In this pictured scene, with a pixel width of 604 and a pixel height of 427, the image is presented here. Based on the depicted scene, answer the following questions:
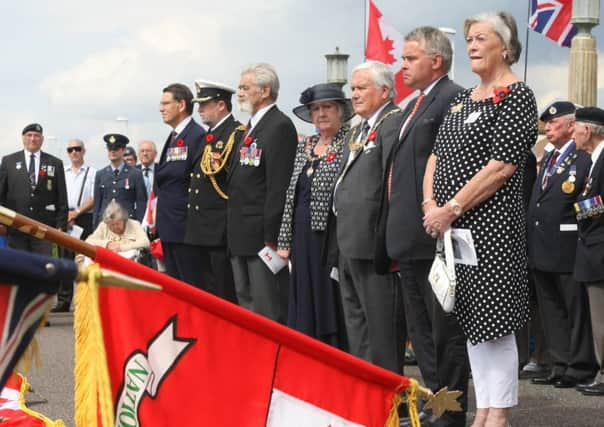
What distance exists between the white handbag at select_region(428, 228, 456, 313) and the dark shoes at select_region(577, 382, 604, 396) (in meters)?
2.64

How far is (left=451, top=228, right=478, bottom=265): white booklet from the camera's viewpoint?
5129 mm

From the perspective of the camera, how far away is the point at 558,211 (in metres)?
8.09

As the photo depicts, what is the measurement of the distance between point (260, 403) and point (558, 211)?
4724 millimetres

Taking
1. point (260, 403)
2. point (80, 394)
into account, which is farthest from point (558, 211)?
point (80, 394)

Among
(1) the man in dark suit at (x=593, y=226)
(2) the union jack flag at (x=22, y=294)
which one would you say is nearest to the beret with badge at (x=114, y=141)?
(1) the man in dark suit at (x=593, y=226)

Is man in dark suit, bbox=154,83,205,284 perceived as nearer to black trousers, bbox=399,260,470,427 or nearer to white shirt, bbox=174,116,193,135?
white shirt, bbox=174,116,193,135

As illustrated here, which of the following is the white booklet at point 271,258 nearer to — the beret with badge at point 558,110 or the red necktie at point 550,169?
the red necktie at point 550,169

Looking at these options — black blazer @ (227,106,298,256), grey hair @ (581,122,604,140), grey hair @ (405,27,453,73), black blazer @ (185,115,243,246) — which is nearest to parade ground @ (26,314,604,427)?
black blazer @ (185,115,243,246)

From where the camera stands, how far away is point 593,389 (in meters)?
7.54

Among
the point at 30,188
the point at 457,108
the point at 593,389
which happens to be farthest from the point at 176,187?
the point at 30,188

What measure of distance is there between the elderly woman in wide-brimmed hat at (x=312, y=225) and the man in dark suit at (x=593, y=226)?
1567mm

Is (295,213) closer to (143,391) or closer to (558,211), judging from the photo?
(558,211)

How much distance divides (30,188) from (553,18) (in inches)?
291

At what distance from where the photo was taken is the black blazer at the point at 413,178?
575cm
